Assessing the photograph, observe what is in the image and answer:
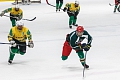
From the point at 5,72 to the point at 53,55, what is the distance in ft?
4.55

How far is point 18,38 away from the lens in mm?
5680

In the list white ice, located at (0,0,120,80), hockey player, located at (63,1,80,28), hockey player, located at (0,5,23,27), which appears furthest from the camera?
hockey player, located at (63,1,80,28)

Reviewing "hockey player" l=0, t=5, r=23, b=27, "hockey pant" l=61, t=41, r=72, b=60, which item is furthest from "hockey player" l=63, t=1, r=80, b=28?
"hockey pant" l=61, t=41, r=72, b=60

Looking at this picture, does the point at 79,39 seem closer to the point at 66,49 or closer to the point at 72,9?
the point at 66,49

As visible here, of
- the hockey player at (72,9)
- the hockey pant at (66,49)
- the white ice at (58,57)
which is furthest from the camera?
the hockey player at (72,9)

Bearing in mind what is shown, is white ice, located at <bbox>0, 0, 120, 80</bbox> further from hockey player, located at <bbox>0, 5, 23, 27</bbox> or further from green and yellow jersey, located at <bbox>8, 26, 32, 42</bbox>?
hockey player, located at <bbox>0, 5, 23, 27</bbox>

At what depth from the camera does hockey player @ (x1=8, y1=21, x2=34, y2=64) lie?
553cm

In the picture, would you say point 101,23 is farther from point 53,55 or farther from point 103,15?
point 53,55

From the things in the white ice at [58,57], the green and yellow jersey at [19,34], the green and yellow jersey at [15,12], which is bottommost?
the white ice at [58,57]

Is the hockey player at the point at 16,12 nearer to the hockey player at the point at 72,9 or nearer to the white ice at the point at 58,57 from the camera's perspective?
the white ice at the point at 58,57

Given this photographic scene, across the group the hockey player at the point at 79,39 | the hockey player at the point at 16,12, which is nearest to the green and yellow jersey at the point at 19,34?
the hockey player at the point at 79,39

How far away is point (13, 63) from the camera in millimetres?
5828

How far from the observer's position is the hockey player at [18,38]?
5531 mm

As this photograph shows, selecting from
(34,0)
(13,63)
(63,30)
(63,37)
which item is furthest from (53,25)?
(34,0)
